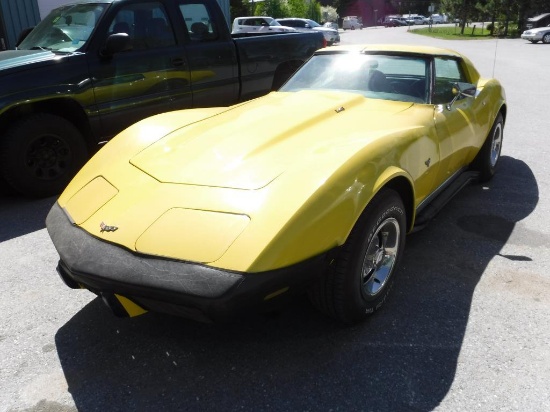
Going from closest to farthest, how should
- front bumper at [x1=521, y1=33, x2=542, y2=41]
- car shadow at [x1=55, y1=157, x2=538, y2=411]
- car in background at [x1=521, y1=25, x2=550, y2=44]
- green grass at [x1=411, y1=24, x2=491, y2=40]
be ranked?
car shadow at [x1=55, y1=157, x2=538, y2=411]
car in background at [x1=521, y1=25, x2=550, y2=44]
front bumper at [x1=521, y1=33, x2=542, y2=41]
green grass at [x1=411, y1=24, x2=491, y2=40]

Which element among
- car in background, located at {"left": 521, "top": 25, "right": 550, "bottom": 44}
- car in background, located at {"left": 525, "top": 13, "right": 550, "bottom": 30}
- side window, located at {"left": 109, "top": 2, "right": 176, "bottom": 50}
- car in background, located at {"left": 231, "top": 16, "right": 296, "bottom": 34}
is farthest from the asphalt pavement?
car in background, located at {"left": 525, "top": 13, "right": 550, "bottom": 30}

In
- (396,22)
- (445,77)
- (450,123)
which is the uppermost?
(445,77)

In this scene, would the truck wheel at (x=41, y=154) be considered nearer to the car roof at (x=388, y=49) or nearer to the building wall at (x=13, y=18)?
the car roof at (x=388, y=49)

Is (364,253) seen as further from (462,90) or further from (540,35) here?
(540,35)

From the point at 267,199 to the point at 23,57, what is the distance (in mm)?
3665

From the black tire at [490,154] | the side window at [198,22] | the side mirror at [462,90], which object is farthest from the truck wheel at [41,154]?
the black tire at [490,154]

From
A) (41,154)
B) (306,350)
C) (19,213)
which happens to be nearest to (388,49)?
(306,350)

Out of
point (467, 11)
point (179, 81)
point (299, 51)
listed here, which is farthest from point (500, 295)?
point (467, 11)

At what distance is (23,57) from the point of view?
4.68 metres

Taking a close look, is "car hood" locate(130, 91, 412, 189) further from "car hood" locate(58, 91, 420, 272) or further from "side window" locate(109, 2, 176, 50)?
"side window" locate(109, 2, 176, 50)

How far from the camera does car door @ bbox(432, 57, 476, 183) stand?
3441 millimetres

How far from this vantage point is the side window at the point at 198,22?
5.70m

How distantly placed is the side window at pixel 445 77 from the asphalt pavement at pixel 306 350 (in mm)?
1130

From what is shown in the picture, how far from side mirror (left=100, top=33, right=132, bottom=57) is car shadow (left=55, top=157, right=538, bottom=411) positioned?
285cm
